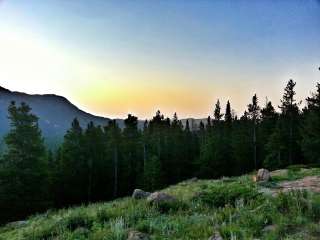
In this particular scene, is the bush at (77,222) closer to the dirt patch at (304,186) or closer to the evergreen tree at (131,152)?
the dirt patch at (304,186)

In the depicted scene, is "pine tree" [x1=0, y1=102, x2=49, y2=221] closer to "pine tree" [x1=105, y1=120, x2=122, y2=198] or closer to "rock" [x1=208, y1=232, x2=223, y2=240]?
"pine tree" [x1=105, y1=120, x2=122, y2=198]

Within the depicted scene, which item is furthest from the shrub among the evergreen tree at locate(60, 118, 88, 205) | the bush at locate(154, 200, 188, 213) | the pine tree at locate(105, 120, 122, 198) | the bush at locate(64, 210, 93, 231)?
the pine tree at locate(105, 120, 122, 198)

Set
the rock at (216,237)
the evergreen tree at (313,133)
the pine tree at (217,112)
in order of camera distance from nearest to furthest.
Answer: the rock at (216,237), the evergreen tree at (313,133), the pine tree at (217,112)

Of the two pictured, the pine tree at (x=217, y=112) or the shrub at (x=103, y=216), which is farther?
the pine tree at (x=217, y=112)

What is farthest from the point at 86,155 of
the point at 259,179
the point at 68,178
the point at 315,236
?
the point at 315,236

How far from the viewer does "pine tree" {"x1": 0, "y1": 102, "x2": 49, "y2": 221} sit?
137 ft

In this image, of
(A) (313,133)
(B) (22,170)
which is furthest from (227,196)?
(A) (313,133)

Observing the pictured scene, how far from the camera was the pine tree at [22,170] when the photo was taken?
137 ft

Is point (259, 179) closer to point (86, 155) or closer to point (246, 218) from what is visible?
point (246, 218)

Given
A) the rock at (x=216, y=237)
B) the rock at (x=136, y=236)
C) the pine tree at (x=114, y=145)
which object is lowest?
the rock at (x=136, y=236)

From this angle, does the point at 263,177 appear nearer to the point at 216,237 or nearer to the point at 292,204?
the point at 292,204

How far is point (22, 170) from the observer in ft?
140

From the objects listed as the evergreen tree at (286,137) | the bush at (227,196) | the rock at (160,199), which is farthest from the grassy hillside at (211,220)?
the evergreen tree at (286,137)

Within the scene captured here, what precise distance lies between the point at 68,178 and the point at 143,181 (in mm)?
11961
